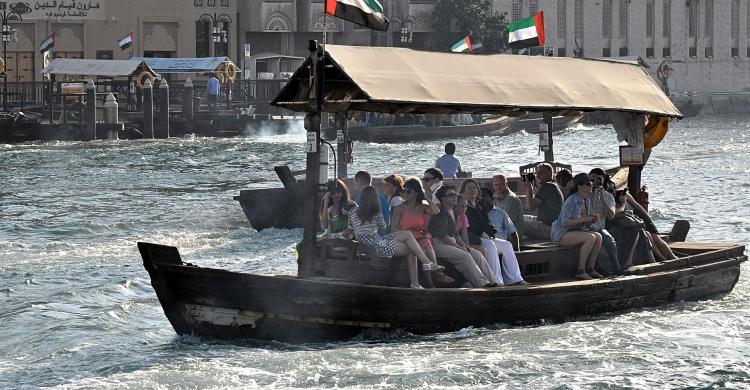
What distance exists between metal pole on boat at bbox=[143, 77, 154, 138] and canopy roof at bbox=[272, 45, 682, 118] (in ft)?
118

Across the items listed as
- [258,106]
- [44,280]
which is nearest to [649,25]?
[258,106]

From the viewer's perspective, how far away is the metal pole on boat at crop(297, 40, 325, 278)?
14.5m

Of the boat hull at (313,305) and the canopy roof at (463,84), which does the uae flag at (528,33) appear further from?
the boat hull at (313,305)

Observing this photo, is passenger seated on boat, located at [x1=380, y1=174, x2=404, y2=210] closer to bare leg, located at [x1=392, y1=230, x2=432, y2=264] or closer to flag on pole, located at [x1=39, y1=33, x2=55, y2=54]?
bare leg, located at [x1=392, y1=230, x2=432, y2=264]

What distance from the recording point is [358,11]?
1577cm

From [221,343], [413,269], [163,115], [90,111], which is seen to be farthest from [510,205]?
[163,115]

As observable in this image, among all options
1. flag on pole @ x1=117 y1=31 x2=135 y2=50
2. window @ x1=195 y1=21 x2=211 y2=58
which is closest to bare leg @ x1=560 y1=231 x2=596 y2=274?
flag on pole @ x1=117 y1=31 x2=135 y2=50

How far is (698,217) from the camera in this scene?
29.8m

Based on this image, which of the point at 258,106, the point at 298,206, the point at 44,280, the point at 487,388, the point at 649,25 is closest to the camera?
the point at 487,388

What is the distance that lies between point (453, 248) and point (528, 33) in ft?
63.6

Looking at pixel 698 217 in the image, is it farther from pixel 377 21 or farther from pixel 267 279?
pixel 267 279

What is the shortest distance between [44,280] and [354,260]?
6718 millimetres

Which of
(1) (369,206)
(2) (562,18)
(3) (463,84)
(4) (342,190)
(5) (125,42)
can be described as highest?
(2) (562,18)

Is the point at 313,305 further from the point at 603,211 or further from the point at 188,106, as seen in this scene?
the point at 188,106
